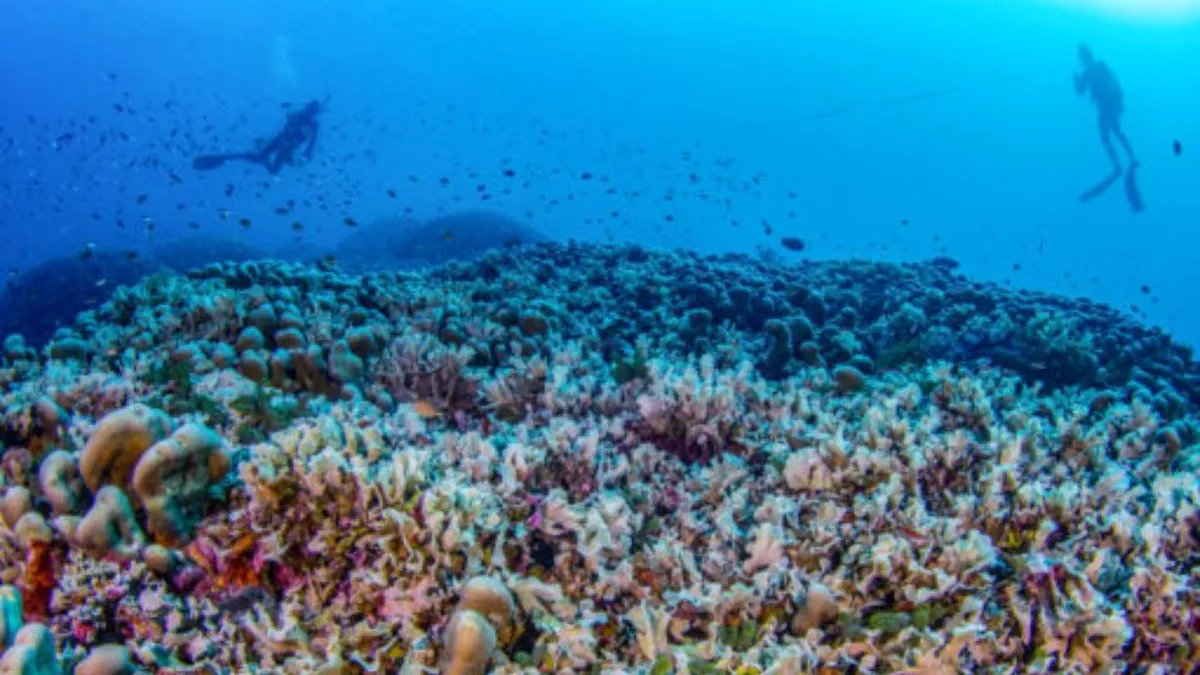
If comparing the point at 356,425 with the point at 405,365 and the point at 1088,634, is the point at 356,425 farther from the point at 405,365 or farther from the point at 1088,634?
the point at 1088,634

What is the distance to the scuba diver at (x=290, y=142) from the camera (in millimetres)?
25375

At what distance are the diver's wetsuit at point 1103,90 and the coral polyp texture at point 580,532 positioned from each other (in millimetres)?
38238

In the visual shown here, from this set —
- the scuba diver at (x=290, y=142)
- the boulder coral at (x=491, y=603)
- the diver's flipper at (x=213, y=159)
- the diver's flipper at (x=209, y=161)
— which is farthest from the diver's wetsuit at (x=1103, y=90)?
the boulder coral at (x=491, y=603)

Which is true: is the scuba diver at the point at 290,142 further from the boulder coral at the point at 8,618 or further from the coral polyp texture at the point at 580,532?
the boulder coral at the point at 8,618

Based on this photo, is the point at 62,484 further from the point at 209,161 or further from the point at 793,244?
the point at 209,161

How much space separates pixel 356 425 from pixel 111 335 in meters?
4.47

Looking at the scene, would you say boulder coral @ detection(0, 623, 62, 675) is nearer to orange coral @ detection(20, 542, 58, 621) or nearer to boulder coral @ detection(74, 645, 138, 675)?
boulder coral @ detection(74, 645, 138, 675)

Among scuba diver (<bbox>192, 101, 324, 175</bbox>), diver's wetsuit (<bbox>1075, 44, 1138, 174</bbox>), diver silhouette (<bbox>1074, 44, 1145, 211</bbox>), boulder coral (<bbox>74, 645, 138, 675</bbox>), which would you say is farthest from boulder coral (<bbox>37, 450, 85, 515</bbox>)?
diver's wetsuit (<bbox>1075, 44, 1138, 174</bbox>)

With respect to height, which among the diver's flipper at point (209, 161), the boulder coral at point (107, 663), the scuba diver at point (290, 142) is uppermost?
the scuba diver at point (290, 142)

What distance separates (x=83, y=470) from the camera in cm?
321

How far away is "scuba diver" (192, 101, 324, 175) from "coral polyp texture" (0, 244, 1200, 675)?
2283 cm

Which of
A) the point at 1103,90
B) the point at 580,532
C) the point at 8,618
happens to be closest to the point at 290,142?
the point at 8,618

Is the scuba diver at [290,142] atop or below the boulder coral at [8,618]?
atop

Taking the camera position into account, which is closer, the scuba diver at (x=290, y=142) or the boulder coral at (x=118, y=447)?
the boulder coral at (x=118, y=447)
